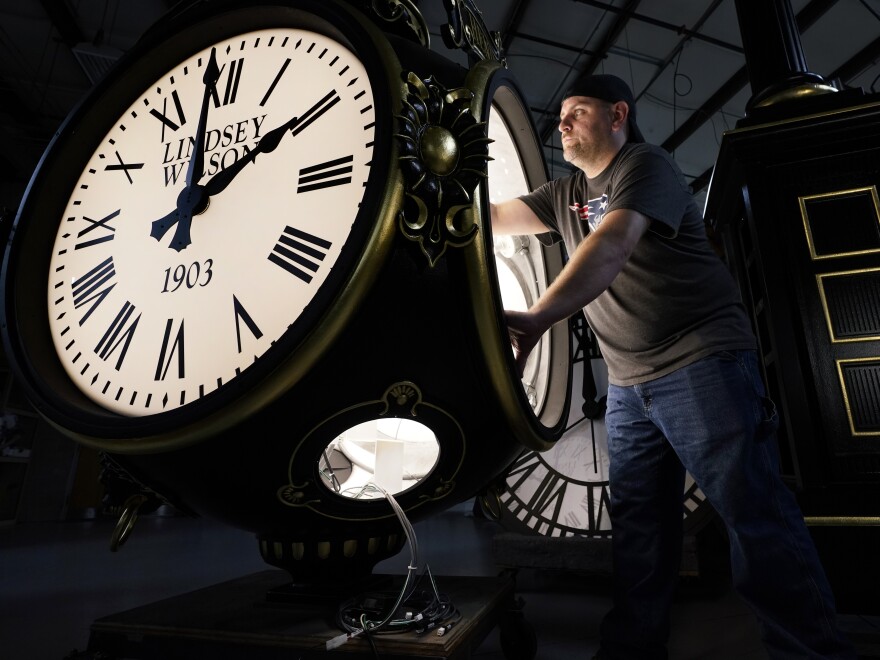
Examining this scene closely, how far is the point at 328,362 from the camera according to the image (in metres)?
0.48

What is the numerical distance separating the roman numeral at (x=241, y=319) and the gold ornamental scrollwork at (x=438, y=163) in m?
0.17

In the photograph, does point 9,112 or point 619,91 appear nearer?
point 619,91

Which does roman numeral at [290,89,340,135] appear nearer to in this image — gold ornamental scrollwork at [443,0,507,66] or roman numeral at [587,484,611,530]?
gold ornamental scrollwork at [443,0,507,66]

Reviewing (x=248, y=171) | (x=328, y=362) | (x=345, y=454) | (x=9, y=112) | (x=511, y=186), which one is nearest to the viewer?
(x=328, y=362)

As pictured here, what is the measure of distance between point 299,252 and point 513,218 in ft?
1.65

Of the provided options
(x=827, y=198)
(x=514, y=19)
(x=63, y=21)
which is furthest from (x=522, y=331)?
(x=63, y=21)

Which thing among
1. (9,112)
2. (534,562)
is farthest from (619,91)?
(9,112)

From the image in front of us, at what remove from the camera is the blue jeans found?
0.89 m

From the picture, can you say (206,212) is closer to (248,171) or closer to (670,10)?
(248,171)

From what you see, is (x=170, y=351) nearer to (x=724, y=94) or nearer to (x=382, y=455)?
(x=382, y=455)

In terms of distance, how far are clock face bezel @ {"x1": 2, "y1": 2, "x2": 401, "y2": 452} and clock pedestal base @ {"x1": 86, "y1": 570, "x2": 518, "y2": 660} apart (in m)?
0.21

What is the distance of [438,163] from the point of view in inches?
20.8

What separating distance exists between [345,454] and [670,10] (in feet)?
13.8

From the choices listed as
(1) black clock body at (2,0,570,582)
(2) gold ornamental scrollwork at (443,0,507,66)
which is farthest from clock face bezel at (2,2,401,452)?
(2) gold ornamental scrollwork at (443,0,507,66)
